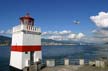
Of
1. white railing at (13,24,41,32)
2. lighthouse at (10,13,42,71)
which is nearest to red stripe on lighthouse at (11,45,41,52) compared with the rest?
lighthouse at (10,13,42,71)

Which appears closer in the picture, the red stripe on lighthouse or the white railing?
A: the white railing

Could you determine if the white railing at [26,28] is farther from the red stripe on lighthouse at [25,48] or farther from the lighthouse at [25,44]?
the red stripe on lighthouse at [25,48]

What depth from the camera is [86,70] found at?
20.0 metres

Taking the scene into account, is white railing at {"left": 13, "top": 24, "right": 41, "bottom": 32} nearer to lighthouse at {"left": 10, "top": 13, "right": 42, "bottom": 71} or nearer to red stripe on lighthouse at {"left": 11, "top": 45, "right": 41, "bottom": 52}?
lighthouse at {"left": 10, "top": 13, "right": 42, "bottom": 71}

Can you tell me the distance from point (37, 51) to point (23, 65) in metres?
3.20

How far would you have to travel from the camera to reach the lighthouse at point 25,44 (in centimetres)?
2134

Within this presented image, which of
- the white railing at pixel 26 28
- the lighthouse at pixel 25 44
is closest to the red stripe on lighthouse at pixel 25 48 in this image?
the lighthouse at pixel 25 44

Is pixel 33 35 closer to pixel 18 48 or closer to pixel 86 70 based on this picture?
pixel 18 48

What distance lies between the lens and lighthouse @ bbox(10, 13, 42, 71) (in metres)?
21.3

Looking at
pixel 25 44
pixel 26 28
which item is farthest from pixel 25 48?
pixel 26 28

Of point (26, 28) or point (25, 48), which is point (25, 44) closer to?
point (25, 48)

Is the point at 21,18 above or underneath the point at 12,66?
above

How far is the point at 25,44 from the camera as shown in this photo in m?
21.5

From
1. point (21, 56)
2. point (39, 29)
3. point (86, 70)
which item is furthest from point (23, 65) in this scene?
point (86, 70)
